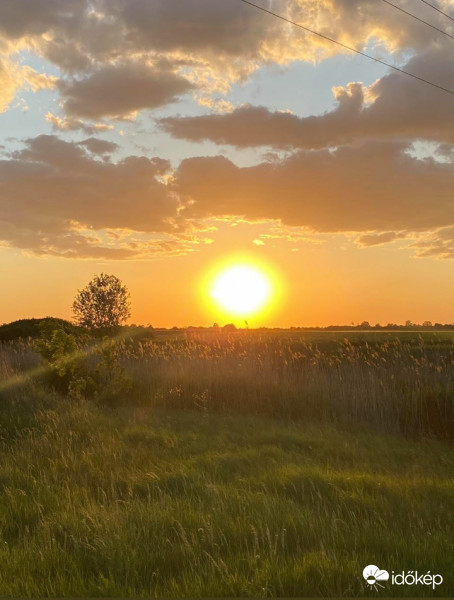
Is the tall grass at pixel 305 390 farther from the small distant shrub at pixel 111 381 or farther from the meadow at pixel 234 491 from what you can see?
the small distant shrub at pixel 111 381

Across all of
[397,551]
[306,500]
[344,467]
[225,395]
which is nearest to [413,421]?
[225,395]

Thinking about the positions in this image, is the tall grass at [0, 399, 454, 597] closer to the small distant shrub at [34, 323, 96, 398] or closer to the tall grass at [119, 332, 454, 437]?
the tall grass at [119, 332, 454, 437]

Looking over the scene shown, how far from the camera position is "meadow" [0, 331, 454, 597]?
5.00 m

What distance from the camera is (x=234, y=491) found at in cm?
742

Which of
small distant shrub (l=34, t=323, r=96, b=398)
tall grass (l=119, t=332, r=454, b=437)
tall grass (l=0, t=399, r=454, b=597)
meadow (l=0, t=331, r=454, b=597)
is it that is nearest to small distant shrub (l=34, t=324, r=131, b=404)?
small distant shrub (l=34, t=323, r=96, b=398)

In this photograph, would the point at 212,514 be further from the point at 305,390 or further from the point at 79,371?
the point at 79,371

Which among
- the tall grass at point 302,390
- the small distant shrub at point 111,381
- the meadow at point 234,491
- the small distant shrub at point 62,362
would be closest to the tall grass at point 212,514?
the meadow at point 234,491

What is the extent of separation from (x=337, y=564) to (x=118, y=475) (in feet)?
13.4

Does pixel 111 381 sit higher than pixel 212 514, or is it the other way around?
pixel 111 381

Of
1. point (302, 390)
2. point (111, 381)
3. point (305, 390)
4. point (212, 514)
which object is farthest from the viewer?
point (111, 381)

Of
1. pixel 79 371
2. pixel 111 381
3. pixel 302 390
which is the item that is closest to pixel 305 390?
pixel 302 390

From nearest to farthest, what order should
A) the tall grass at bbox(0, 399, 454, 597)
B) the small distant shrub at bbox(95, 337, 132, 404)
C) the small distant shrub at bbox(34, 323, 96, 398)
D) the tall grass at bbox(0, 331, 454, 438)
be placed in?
the tall grass at bbox(0, 399, 454, 597)
the tall grass at bbox(0, 331, 454, 438)
the small distant shrub at bbox(95, 337, 132, 404)
the small distant shrub at bbox(34, 323, 96, 398)

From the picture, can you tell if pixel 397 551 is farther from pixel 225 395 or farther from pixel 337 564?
pixel 225 395

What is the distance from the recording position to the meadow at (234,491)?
500cm
